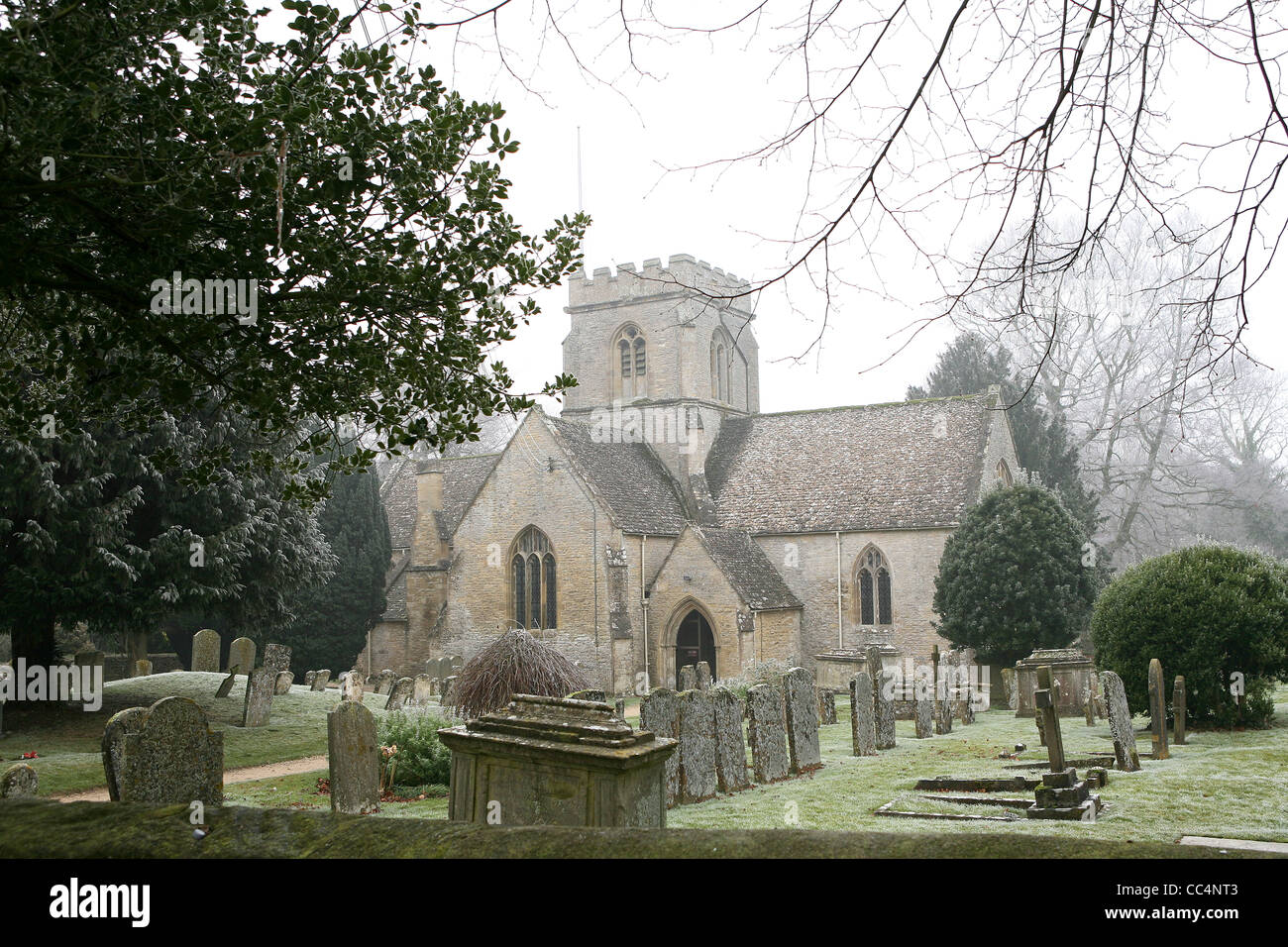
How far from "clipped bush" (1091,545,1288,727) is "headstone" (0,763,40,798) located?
14.0m

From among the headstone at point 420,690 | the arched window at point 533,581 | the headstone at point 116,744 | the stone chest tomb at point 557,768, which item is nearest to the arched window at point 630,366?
the arched window at point 533,581

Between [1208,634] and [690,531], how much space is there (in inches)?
633

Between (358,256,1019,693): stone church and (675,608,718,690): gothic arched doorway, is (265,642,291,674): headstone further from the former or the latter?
(675,608,718,690): gothic arched doorway

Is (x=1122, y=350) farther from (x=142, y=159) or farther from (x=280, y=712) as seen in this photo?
(x=142, y=159)

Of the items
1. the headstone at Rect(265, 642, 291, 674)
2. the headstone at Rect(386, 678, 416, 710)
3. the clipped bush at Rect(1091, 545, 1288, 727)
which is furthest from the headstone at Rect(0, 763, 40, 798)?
the clipped bush at Rect(1091, 545, 1288, 727)

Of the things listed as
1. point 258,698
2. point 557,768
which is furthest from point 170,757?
point 258,698

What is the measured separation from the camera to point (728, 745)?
12.0 m

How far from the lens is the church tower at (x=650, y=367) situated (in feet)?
116

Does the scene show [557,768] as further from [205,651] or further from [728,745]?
[205,651]

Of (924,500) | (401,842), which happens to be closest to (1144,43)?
(401,842)

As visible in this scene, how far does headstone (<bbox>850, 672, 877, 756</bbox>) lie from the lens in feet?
49.1

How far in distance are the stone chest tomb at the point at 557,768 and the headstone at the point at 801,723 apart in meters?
6.39

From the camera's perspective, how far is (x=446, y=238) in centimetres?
681
